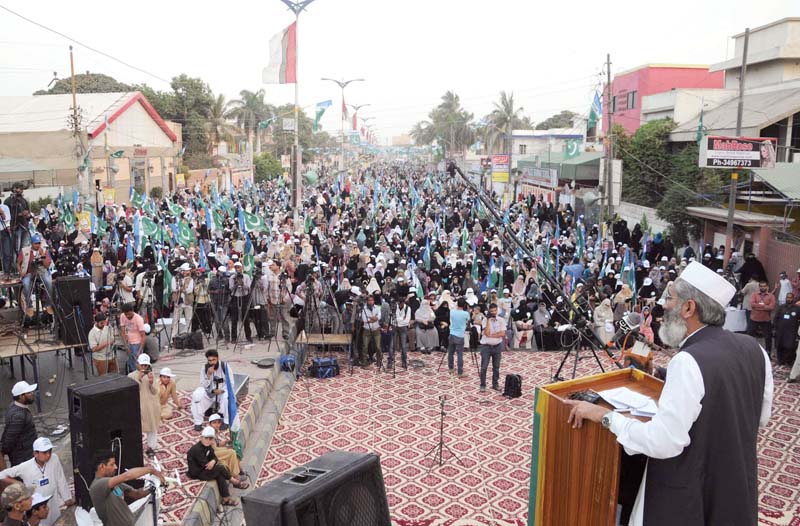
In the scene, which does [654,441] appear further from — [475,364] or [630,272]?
[630,272]

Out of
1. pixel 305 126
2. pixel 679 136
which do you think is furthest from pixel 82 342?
pixel 305 126

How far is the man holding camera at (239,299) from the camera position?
37.3 feet

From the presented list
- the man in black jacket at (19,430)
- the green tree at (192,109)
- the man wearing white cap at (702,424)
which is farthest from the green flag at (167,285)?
the green tree at (192,109)

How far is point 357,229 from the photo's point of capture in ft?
67.5

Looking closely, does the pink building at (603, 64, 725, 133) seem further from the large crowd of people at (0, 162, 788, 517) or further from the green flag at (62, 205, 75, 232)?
the green flag at (62, 205, 75, 232)

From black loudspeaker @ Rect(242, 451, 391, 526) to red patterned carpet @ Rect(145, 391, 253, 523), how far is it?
368 cm

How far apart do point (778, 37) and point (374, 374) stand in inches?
907

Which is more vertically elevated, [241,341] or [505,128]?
[505,128]

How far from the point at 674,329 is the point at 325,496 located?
1.49 meters

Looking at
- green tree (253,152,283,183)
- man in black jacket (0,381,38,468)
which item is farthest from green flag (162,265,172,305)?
green tree (253,152,283,183)

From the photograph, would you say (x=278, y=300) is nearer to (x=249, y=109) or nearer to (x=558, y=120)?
(x=249, y=109)

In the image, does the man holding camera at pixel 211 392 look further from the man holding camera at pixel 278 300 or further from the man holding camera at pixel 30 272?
the man holding camera at pixel 278 300

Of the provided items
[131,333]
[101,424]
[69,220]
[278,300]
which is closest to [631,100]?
[69,220]

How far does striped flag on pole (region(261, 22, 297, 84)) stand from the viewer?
1891 cm
